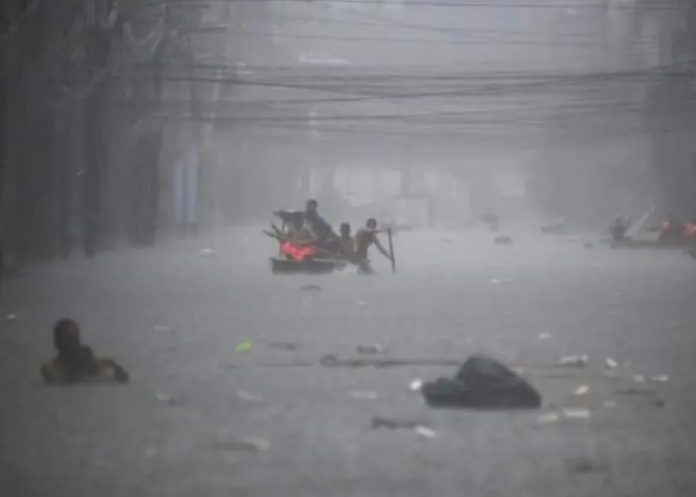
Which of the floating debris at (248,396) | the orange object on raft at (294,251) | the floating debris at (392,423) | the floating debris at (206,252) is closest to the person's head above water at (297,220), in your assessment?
the orange object on raft at (294,251)

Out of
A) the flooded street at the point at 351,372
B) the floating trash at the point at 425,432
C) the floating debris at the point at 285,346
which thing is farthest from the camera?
the floating debris at the point at 285,346

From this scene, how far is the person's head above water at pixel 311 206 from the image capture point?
332 centimetres

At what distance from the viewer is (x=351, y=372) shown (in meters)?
3.07

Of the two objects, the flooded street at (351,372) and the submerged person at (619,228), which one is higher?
the submerged person at (619,228)

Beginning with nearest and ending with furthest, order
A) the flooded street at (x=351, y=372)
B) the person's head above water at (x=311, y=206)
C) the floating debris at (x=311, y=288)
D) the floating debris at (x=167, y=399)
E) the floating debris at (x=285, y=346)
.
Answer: the flooded street at (x=351, y=372)
the floating debris at (x=167, y=399)
the floating debris at (x=285, y=346)
the person's head above water at (x=311, y=206)
the floating debris at (x=311, y=288)

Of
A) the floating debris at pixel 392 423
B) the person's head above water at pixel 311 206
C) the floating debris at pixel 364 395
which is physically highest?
the person's head above water at pixel 311 206

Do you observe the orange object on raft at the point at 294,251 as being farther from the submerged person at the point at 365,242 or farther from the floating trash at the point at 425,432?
the floating trash at the point at 425,432

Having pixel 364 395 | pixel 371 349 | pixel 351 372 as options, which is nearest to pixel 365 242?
pixel 371 349

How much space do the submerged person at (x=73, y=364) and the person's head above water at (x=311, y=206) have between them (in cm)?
64

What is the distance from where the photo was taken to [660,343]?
321 cm

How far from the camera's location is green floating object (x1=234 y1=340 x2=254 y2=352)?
124 inches

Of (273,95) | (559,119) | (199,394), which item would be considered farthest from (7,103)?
(559,119)

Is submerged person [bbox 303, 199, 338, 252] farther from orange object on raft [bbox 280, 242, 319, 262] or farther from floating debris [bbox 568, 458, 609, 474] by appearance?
floating debris [bbox 568, 458, 609, 474]

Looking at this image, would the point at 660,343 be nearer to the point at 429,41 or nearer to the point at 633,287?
the point at 633,287
